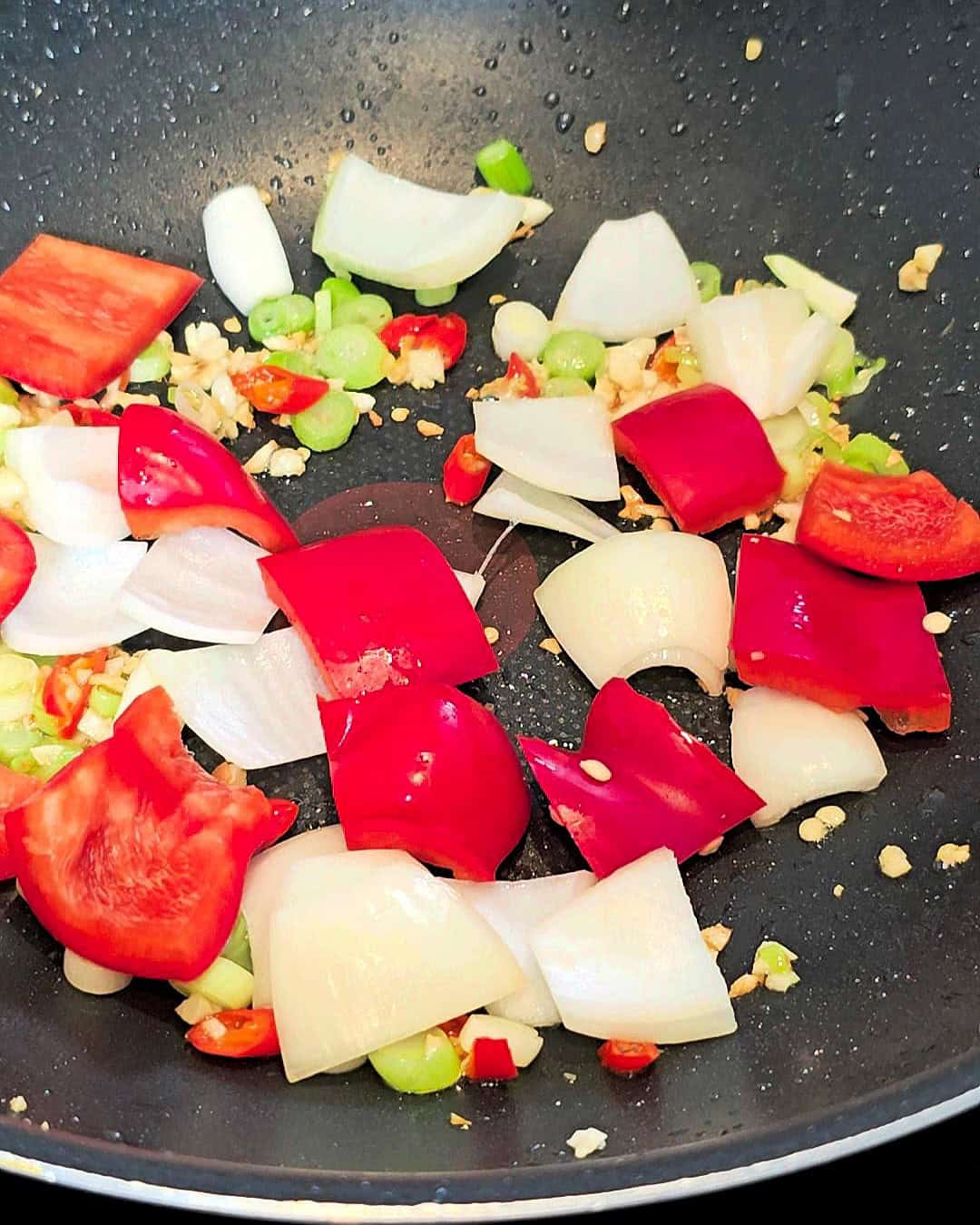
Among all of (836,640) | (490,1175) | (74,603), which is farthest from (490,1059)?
(74,603)

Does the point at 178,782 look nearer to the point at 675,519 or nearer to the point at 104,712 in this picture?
the point at 104,712

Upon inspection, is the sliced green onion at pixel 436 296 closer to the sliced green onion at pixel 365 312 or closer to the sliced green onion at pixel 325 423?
the sliced green onion at pixel 365 312

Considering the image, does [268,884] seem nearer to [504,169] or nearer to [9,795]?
[9,795]

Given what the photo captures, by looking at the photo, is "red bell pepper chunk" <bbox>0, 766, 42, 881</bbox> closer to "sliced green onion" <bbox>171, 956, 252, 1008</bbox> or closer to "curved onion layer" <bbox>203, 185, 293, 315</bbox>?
"sliced green onion" <bbox>171, 956, 252, 1008</bbox>

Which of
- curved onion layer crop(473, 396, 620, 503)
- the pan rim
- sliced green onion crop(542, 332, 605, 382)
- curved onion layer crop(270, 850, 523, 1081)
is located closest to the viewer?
the pan rim

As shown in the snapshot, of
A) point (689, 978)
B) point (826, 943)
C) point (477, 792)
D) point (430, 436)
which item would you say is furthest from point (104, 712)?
point (826, 943)

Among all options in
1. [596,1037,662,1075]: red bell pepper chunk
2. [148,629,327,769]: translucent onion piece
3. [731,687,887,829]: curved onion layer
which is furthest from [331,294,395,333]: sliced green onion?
[596,1037,662,1075]: red bell pepper chunk
